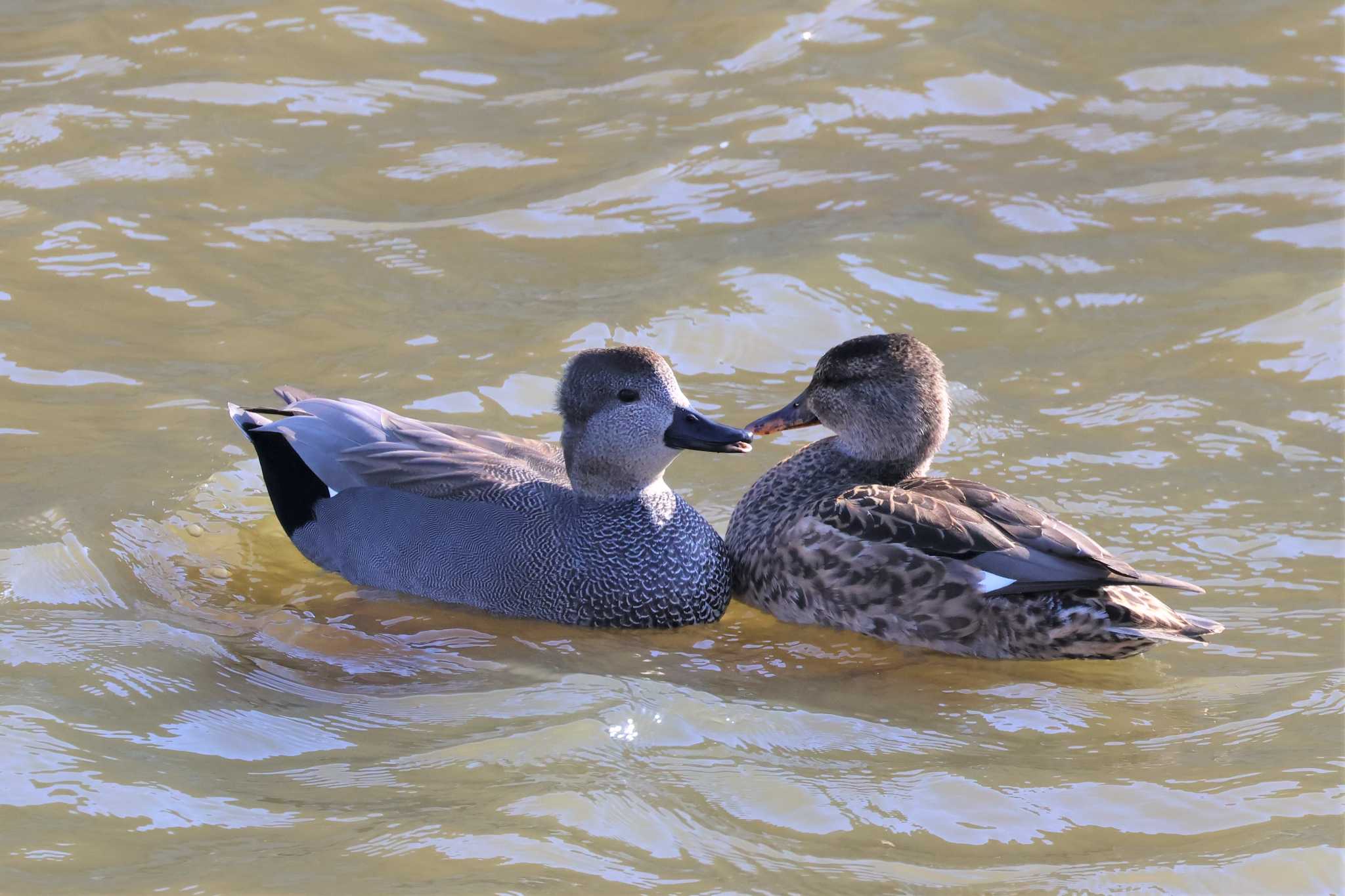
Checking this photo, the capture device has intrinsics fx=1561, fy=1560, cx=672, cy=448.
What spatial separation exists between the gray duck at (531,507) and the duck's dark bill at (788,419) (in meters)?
0.46

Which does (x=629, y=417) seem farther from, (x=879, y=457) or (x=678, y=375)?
(x=678, y=375)

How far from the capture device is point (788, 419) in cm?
643

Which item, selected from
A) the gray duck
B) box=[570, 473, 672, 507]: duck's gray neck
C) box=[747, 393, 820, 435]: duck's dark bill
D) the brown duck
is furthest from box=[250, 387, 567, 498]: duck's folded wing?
the brown duck

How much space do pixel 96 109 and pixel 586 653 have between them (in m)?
5.87

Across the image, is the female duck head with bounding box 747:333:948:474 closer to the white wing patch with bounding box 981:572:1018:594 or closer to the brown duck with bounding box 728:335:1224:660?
the brown duck with bounding box 728:335:1224:660

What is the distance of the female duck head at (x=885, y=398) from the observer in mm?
6113

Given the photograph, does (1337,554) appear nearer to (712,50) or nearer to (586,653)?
(586,653)

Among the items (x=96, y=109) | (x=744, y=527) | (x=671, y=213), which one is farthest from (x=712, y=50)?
(x=744, y=527)

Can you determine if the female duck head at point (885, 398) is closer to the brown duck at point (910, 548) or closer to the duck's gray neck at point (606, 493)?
the brown duck at point (910, 548)

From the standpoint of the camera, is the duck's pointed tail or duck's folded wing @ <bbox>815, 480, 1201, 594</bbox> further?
the duck's pointed tail

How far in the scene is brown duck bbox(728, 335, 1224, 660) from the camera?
545 cm

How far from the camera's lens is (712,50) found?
10.8m

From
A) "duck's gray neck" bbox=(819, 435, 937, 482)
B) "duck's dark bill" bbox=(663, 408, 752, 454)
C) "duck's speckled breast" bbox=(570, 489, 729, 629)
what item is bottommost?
"duck's speckled breast" bbox=(570, 489, 729, 629)

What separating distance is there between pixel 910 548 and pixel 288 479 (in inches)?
96.5
